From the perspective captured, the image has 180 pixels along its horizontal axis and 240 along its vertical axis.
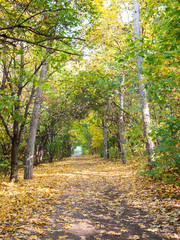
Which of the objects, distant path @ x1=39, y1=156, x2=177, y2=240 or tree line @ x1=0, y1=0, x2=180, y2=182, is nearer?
distant path @ x1=39, y1=156, x2=177, y2=240

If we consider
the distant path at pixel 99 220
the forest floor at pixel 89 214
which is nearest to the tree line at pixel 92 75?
the forest floor at pixel 89 214

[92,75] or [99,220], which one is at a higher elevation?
[92,75]


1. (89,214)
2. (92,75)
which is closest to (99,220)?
(89,214)

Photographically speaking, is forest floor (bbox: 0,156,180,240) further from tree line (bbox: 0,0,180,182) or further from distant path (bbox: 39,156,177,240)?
tree line (bbox: 0,0,180,182)

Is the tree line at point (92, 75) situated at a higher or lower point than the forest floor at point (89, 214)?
higher

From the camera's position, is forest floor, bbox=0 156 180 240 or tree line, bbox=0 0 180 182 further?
tree line, bbox=0 0 180 182

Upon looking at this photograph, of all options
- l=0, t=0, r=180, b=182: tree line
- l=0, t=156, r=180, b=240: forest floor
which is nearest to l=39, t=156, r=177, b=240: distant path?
l=0, t=156, r=180, b=240: forest floor

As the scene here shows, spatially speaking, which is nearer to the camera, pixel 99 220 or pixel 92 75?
pixel 99 220

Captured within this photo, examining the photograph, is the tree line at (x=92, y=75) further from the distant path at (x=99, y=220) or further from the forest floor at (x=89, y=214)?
the distant path at (x=99, y=220)

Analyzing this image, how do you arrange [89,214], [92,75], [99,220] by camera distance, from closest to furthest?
[99,220] < [89,214] < [92,75]

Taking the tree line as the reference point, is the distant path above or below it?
below

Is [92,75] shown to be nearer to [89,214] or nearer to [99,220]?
[89,214]

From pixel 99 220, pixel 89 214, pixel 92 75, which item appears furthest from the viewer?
pixel 92 75

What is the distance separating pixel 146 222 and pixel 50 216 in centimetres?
238
